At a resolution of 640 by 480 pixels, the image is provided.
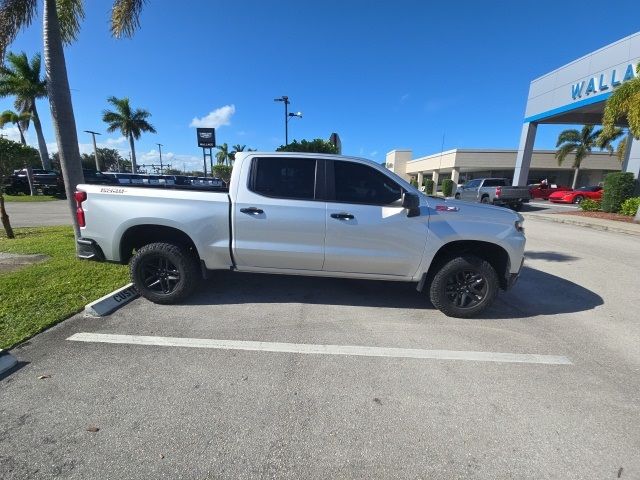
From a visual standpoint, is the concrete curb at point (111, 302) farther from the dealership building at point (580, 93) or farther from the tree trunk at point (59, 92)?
the dealership building at point (580, 93)

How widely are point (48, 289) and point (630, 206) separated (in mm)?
20294

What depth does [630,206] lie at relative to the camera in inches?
567

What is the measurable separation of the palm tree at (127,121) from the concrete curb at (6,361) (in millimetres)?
44952

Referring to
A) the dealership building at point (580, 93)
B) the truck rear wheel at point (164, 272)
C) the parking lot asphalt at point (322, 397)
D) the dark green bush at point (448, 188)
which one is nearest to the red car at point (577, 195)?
Answer: the dealership building at point (580, 93)

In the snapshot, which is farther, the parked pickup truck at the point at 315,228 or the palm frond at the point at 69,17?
the palm frond at the point at 69,17

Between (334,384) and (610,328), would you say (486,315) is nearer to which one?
(610,328)

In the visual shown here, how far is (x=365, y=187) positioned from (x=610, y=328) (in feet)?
11.2

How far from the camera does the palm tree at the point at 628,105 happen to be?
38.9ft

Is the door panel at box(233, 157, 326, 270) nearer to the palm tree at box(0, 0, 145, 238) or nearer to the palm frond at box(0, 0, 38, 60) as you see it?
the palm tree at box(0, 0, 145, 238)

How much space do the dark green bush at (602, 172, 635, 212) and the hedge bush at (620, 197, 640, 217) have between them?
0.54 metres

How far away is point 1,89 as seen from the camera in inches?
1006

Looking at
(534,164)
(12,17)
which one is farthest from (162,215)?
(534,164)

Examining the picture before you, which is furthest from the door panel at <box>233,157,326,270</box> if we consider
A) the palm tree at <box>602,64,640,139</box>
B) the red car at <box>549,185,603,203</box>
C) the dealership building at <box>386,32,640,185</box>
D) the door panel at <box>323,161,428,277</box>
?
the red car at <box>549,185,603,203</box>

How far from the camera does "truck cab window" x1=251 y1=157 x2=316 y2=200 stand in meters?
3.93
